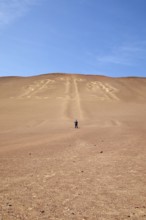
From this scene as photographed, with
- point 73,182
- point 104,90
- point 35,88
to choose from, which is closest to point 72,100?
point 104,90

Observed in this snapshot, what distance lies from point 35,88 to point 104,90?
44.5ft

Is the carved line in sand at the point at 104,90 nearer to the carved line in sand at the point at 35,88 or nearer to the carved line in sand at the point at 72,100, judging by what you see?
the carved line in sand at the point at 72,100

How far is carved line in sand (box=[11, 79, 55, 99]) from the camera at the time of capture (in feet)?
178

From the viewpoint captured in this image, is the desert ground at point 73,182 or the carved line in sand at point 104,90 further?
the carved line in sand at point 104,90

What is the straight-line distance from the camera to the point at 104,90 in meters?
60.6

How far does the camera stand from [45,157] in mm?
12328

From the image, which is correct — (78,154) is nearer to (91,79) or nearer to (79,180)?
(79,180)

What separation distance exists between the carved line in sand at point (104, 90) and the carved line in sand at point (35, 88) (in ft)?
27.4

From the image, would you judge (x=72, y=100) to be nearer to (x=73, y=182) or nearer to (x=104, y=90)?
(x=104, y=90)

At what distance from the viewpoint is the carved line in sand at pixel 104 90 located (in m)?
53.8

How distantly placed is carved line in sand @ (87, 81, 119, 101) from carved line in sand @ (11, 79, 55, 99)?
8347mm

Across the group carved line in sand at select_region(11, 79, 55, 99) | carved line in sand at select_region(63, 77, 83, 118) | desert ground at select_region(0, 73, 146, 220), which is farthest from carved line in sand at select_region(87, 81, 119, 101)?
desert ground at select_region(0, 73, 146, 220)

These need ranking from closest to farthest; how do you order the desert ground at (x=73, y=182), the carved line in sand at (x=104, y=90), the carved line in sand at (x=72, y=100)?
the desert ground at (x=73, y=182), the carved line in sand at (x=72, y=100), the carved line in sand at (x=104, y=90)

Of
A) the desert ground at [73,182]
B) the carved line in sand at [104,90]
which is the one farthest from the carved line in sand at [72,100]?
the desert ground at [73,182]
